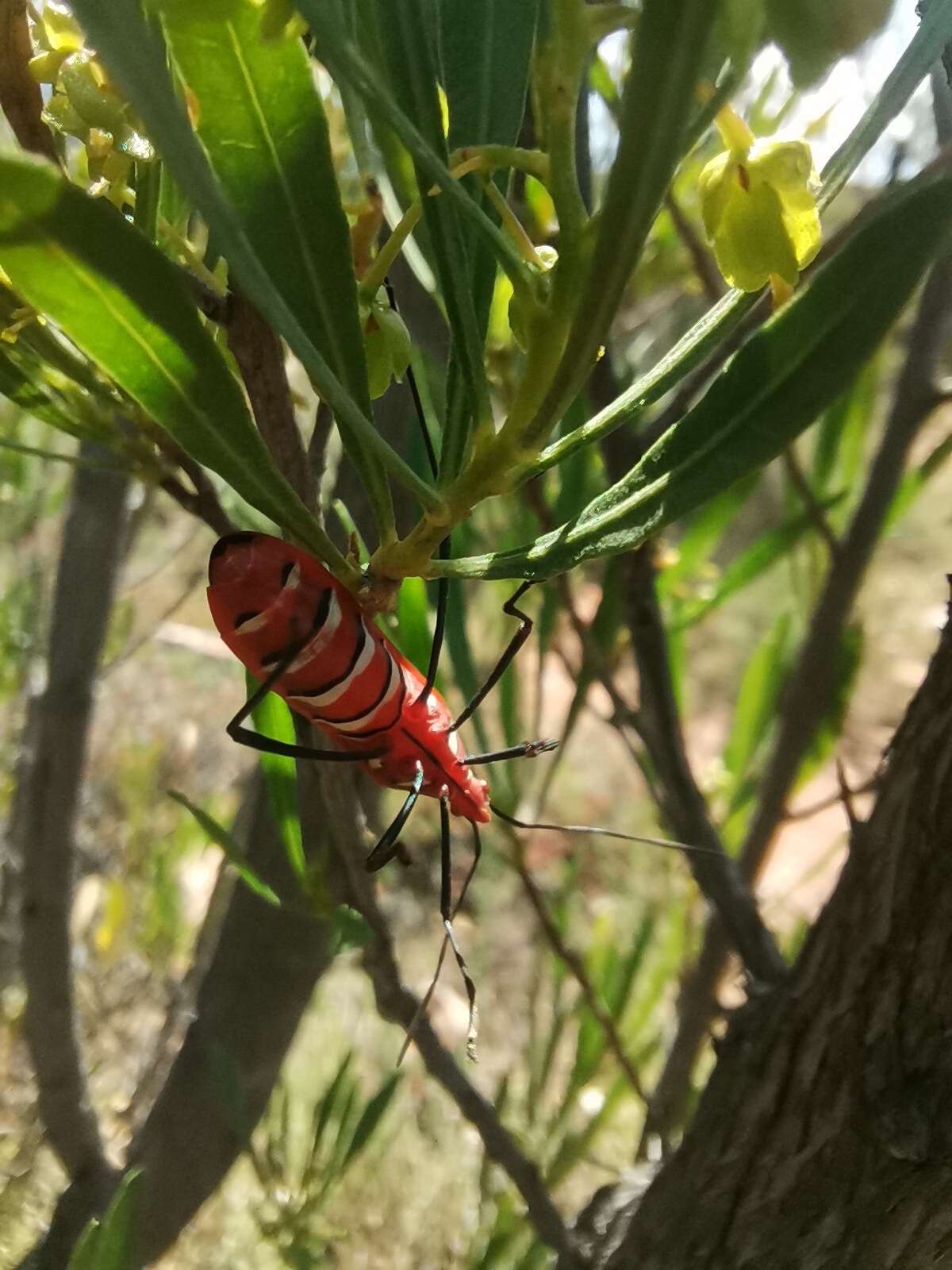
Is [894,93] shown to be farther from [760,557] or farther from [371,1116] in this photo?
[371,1116]

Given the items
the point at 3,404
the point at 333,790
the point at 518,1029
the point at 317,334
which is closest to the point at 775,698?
the point at 333,790

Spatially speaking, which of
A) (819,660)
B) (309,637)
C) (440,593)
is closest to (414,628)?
(440,593)

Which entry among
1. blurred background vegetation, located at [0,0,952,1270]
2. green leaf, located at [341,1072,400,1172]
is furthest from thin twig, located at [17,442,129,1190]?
green leaf, located at [341,1072,400,1172]

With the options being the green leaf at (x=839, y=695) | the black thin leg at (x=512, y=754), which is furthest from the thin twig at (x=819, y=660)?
the black thin leg at (x=512, y=754)

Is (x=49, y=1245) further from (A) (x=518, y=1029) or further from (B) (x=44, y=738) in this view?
(A) (x=518, y=1029)

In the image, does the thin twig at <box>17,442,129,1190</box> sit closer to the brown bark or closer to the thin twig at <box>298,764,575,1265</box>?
the thin twig at <box>298,764,575,1265</box>

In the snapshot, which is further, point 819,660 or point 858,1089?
point 819,660
